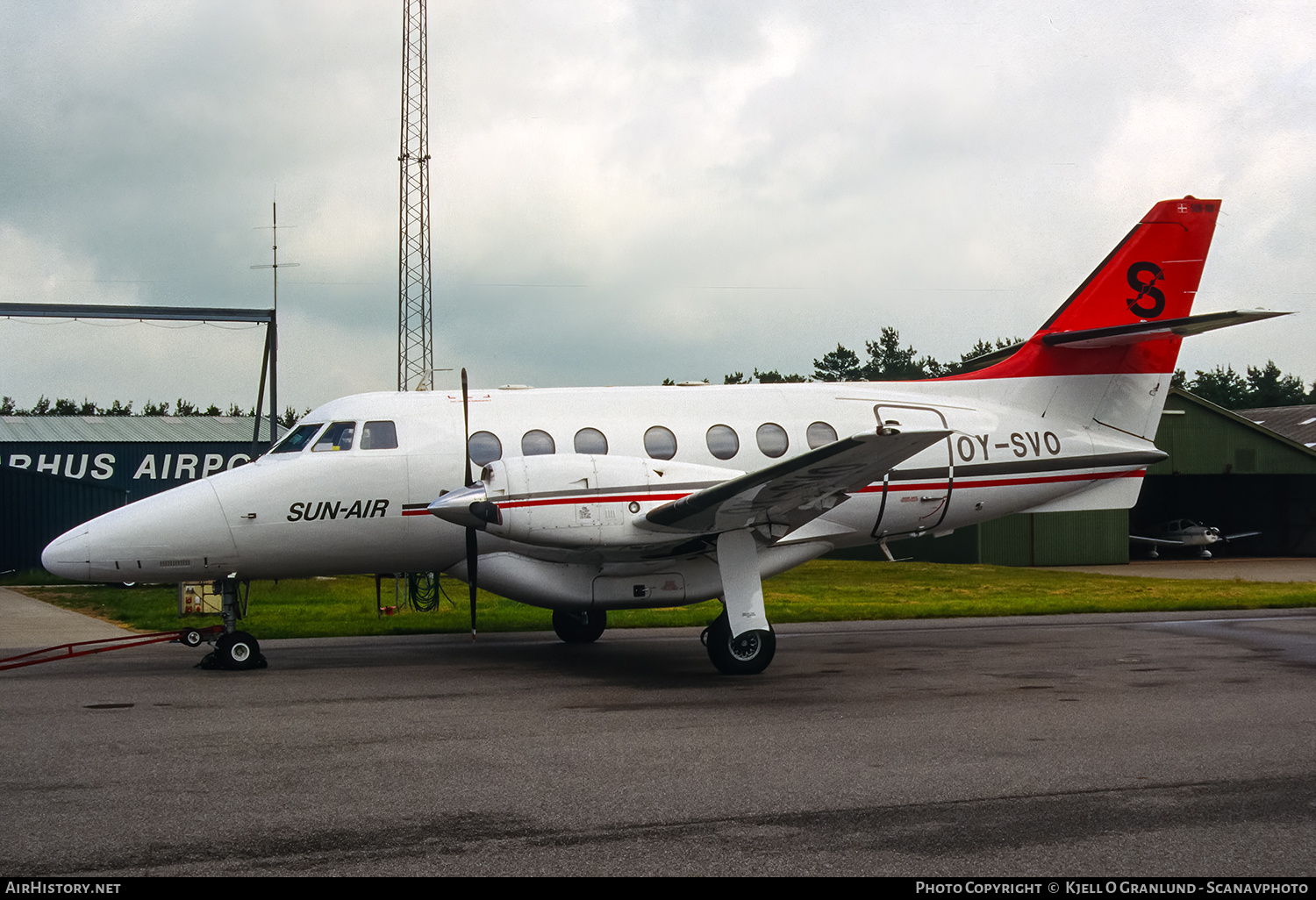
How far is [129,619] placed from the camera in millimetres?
19922

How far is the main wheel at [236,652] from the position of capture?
42.6 feet

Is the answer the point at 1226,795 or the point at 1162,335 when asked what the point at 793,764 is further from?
the point at 1162,335

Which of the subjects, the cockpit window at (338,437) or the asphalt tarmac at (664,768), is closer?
the asphalt tarmac at (664,768)

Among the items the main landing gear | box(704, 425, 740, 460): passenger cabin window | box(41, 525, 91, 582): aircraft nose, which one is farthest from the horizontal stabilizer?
box(41, 525, 91, 582): aircraft nose

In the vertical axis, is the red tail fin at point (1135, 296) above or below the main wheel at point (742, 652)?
above

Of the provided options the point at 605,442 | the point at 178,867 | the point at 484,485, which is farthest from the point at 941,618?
the point at 178,867

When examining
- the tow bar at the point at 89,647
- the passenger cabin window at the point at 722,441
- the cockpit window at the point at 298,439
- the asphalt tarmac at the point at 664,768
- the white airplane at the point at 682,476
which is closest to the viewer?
the asphalt tarmac at the point at 664,768

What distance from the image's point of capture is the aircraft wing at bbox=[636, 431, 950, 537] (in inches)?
424

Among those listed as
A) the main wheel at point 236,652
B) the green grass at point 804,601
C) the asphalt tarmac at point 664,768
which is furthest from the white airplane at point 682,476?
the green grass at point 804,601

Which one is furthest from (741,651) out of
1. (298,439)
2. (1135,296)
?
(1135,296)

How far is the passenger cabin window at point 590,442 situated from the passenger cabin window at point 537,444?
313 millimetres

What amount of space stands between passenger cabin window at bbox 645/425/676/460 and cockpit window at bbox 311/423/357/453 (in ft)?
12.2

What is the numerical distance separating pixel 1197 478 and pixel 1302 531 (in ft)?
15.6

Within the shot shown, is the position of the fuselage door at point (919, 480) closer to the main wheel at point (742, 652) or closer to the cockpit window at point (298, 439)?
the main wheel at point (742, 652)
